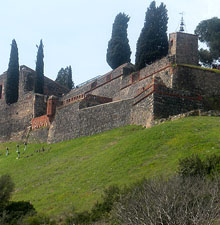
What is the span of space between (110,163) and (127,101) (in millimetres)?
9603

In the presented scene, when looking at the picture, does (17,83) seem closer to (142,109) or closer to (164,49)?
(164,49)

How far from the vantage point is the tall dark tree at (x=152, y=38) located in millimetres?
42812

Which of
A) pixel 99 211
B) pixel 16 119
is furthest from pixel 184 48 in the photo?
pixel 99 211

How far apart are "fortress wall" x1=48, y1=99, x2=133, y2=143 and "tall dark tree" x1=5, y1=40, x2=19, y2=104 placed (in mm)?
12416

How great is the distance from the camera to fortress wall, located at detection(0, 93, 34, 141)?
45.4 metres

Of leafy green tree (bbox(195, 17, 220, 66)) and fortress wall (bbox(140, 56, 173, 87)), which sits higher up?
leafy green tree (bbox(195, 17, 220, 66))

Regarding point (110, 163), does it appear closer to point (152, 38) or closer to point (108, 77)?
Result: point (108, 77)

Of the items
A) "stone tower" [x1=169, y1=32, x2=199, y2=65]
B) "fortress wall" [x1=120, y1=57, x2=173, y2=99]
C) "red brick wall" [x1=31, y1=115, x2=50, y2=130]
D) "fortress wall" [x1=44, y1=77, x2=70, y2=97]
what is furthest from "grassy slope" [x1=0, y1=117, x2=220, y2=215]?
"fortress wall" [x1=44, y1=77, x2=70, y2=97]

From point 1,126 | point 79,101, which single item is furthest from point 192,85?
point 1,126

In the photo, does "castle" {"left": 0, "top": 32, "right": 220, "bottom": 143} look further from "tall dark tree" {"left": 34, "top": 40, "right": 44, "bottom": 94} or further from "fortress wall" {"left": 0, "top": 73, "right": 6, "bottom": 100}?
→ "fortress wall" {"left": 0, "top": 73, "right": 6, "bottom": 100}

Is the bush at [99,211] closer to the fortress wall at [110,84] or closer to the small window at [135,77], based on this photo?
the small window at [135,77]

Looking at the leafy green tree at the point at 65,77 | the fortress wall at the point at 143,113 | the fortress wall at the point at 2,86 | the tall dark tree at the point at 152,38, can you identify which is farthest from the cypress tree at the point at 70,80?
the fortress wall at the point at 143,113

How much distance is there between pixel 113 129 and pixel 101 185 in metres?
11.1

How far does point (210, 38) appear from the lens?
4950cm
